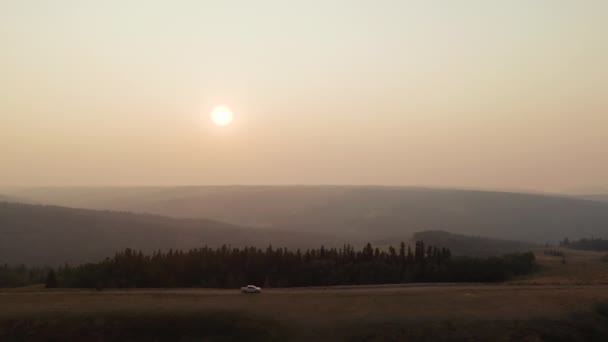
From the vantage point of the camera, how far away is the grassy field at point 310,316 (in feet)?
169

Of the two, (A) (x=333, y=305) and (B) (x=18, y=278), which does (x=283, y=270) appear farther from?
(B) (x=18, y=278)

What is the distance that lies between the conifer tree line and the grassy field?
821 inches

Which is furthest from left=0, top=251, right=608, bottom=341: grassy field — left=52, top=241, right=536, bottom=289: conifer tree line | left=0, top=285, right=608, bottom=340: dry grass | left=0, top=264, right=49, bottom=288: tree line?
left=0, top=264, right=49, bottom=288: tree line

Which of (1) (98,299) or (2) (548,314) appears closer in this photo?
(2) (548,314)

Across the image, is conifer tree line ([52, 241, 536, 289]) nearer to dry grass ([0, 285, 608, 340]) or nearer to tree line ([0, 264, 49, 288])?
dry grass ([0, 285, 608, 340])

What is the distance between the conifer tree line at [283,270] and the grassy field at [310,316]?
20843mm

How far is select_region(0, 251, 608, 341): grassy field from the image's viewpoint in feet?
169

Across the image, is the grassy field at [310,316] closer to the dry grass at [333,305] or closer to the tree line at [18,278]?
the dry grass at [333,305]

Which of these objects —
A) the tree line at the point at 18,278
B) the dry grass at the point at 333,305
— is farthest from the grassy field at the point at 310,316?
the tree line at the point at 18,278

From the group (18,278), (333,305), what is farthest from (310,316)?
(18,278)

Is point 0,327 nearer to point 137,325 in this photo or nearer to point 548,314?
point 137,325

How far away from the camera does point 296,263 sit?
91.1 m

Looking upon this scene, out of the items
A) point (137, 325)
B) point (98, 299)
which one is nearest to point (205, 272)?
point (98, 299)

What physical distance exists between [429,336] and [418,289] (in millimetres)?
15115
